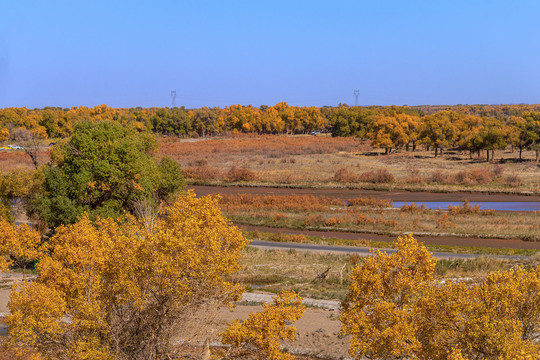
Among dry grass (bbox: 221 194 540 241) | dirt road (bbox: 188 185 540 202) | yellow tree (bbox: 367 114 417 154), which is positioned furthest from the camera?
yellow tree (bbox: 367 114 417 154)

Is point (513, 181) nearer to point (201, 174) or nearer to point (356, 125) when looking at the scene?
point (201, 174)

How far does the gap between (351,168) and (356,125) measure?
69754 mm

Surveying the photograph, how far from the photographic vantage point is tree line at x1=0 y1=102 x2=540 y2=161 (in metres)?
90.7

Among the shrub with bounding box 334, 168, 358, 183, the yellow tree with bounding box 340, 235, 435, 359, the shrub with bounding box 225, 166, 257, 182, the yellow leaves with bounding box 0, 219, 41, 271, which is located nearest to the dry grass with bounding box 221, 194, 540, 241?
the shrub with bounding box 334, 168, 358, 183

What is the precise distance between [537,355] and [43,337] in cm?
1200

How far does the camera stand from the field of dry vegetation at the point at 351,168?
69.1m

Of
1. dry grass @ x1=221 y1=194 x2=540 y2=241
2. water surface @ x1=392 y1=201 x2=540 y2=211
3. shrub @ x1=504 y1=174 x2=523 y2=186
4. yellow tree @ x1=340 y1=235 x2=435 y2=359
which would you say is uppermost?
yellow tree @ x1=340 y1=235 x2=435 y2=359

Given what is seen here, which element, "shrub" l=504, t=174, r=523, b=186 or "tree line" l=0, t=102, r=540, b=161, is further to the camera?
"tree line" l=0, t=102, r=540, b=161

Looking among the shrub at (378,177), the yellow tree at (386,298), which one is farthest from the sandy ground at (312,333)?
the shrub at (378,177)

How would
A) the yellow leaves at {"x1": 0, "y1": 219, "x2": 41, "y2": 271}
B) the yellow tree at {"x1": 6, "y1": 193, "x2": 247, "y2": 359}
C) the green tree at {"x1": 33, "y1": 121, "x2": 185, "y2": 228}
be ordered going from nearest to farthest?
the yellow tree at {"x1": 6, "y1": 193, "x2": 247, "y2": 359}
the yellow leaves at {"x1": 0, "y1": 219, "x2": 41, "y2": 271}
the green tree at {"x1": 33, "y1": 121, "x2": 185, "y2": 228}

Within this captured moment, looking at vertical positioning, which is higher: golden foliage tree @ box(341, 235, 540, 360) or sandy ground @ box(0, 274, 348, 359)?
golden foliage tree @ box(341, 235, 540, 360)

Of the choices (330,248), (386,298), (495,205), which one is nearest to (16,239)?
(386,298)

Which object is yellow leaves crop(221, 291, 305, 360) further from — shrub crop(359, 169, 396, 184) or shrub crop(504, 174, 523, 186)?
shrub crop(504, 174, 523, 186)

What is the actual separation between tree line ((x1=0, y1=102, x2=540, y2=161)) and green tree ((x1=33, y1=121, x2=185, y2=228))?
29.4 m
